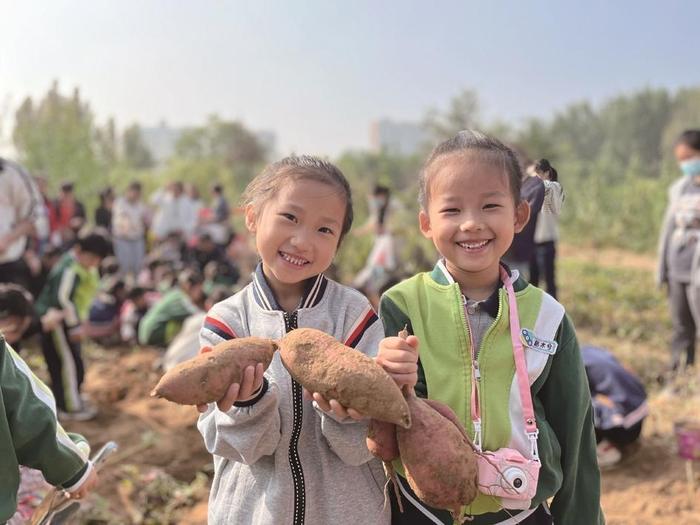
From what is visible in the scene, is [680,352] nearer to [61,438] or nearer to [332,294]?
[332,294]

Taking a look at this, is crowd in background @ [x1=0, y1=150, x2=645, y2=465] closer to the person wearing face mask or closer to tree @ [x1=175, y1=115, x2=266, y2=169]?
the person wearing face mask

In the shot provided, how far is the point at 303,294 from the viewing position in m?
1.43

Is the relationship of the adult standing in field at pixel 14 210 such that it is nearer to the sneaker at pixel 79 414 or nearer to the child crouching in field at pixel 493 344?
the sneaker at pixel 79 414

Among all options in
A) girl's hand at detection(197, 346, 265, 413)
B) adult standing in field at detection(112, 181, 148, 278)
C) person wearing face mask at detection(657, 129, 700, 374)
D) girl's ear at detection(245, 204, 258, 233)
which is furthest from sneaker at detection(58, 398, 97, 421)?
adult standing in field at detection(112, 181, 148, 278)

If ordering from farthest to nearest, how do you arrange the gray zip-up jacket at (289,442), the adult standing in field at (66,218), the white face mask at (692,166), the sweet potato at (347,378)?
the adult standing in field at (66,218)
the white face mask at (692,166)
the gray zip-up jacket at (289,442)
the sweet potato at (347,378)

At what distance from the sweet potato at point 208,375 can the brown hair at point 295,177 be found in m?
0.37

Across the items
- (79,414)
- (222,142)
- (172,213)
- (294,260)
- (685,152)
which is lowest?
(79,414)

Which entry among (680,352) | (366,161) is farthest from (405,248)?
(366,161)

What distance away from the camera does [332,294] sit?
1.44m

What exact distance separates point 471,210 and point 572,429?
0.55m

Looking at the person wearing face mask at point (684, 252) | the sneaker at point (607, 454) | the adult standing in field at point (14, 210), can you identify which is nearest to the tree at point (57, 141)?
the adult standing in field at point (14, 210)

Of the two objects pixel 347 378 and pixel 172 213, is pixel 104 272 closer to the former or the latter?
pixel 172 213

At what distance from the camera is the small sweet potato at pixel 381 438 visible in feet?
3.95

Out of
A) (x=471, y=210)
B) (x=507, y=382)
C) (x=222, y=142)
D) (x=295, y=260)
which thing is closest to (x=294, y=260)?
(x=295, y=260)
